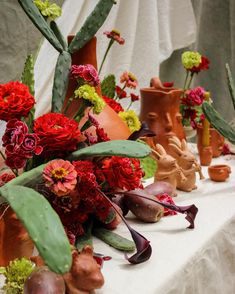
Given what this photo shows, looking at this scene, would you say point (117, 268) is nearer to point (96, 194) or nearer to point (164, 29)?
point (96, 194)

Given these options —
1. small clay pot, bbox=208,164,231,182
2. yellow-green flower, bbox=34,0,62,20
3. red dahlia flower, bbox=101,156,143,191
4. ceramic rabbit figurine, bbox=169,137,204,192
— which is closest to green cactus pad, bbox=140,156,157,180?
ceramic rabbit figurine, bbox=169,137,204,192

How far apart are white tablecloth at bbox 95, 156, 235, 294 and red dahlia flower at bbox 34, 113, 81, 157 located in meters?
0.18

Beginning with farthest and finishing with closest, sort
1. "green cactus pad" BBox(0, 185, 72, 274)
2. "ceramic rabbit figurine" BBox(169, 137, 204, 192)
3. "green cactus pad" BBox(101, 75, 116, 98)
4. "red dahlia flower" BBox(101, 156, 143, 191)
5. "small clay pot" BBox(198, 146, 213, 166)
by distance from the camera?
1. "small clay pot" BBox(198, 146, 213, 166)
2. "green cactus pad" BBox(101, 75, 116, 98)
3. "ceramic rabbit figurine" BBox(169, 137, 204, 192)
4. "red dahlia flower" BBox(101, 156, 143, 191)
5. "green cactus pad" BBox(0, 185, 72, 274)

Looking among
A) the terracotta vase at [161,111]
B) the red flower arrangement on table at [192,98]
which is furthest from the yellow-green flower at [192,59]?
the terracotta vase at [161,111]

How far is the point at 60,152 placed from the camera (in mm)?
637

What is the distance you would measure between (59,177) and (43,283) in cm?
13

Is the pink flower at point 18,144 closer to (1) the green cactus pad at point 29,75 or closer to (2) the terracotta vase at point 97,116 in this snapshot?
(1) the green cactus pad at point 29,75

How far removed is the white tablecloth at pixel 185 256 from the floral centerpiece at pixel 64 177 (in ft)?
0.08

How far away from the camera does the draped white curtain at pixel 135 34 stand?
1216 millimetres

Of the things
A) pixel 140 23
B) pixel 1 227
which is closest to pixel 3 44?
pixel 140 23

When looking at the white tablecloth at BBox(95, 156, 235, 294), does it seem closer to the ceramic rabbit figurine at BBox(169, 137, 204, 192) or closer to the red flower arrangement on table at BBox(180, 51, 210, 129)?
the ceramic rabbit figurine at BBox(169, 137, 204, 192)

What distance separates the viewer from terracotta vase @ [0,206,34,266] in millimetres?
574

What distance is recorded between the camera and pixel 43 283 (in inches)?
19.4

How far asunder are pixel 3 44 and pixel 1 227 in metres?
0.68
